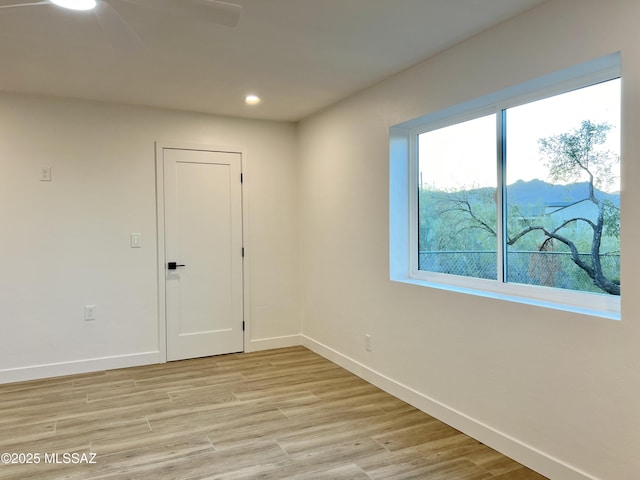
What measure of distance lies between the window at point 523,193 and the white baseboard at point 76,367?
2.42m

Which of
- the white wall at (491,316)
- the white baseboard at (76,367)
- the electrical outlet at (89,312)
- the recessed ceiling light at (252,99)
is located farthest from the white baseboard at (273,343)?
the recessed ceiling light at (252,99)

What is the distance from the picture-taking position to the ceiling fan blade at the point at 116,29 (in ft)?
5.88

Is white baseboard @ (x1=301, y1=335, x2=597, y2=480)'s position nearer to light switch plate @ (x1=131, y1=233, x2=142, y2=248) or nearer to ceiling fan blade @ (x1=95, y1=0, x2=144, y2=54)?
light switch plate @ (x1=131, y1=233, x2=142, y2=248)

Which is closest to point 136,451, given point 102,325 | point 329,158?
point 102,325

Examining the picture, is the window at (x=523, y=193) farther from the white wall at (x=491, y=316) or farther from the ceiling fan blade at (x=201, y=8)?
the ceiling fan blade at (x=201, y=8)

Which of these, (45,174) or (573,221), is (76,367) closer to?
(45,174)

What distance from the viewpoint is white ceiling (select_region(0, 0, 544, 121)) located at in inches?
91.7

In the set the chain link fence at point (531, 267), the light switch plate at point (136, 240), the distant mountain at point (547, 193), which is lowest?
the chain link fence at point (531, 267)

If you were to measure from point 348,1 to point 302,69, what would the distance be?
979mm

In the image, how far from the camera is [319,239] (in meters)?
4.45

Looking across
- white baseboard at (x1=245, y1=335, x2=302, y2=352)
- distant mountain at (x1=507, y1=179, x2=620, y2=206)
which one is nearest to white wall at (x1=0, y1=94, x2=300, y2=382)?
white baseboard at (x1=245, y1=335, x2=302, y2=352)

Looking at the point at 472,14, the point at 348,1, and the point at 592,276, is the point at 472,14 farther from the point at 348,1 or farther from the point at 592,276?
the point at 592,276

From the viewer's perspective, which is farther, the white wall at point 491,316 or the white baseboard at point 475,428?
the white baseboard at point 475,428

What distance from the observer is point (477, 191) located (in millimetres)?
2963
